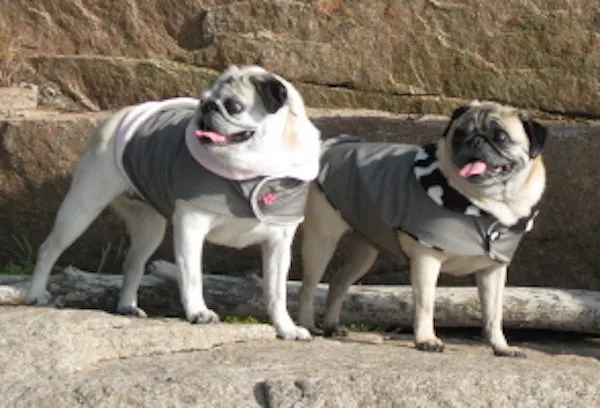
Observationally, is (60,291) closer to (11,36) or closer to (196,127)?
(196,127)

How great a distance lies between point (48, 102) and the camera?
10539 mm

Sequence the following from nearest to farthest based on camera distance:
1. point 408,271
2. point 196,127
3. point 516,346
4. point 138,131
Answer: point 196,127 → point 138,131 → point 516,346 → point 408,271

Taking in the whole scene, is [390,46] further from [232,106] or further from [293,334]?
[293,334]

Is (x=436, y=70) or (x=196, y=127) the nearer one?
(x=196, y=127)

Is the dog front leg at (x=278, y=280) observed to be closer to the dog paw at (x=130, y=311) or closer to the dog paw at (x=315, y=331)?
the dog paw at (x=315, y=331)

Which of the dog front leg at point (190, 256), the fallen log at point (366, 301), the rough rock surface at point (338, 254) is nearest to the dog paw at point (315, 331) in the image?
the fallen log at point (366, 301)

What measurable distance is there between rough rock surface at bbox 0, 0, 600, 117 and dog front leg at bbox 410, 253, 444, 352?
3049 millimetres

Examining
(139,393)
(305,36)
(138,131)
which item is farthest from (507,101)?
(139,393)

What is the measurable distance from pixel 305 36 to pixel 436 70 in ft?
3.42

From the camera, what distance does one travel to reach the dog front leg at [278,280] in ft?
24.5

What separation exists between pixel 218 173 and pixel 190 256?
1.56 ft

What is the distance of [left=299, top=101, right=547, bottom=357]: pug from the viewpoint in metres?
7.21

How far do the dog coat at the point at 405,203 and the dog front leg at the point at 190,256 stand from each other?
963mm

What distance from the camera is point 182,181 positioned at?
287 inches
